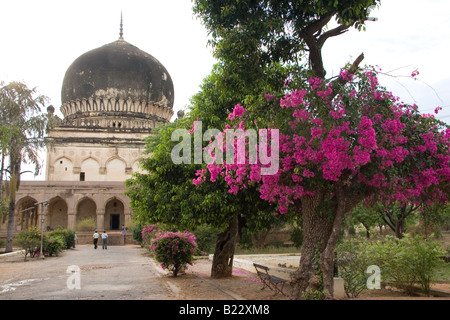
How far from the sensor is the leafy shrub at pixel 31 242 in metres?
17.3

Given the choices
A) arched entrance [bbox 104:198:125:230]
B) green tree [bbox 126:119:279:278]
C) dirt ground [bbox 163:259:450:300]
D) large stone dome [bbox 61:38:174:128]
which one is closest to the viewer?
dirt ground [bbox 163:259:450:300]

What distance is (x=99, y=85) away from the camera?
3838 cm

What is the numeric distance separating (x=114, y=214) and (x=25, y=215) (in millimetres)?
7248

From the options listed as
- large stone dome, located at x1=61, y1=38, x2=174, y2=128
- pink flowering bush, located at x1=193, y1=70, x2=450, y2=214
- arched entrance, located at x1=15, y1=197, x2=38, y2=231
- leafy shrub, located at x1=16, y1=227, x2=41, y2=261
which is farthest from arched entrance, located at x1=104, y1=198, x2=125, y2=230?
pink flowering bush, located at x1=193, y1=70, x2=450, y2=214

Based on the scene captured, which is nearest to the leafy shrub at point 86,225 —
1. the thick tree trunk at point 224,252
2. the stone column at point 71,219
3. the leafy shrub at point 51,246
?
the stone column at point 71,219

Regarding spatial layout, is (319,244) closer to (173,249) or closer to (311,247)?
(311,247)

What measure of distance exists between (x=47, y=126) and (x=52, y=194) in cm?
1358

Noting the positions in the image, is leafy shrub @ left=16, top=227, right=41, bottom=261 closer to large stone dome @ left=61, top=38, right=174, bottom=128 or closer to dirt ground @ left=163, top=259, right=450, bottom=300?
dirt ground @ left=163, top=259, right=450, bottom=300

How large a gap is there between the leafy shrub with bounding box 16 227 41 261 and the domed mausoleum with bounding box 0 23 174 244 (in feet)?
41.8

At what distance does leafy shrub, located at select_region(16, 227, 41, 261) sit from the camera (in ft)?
56.8

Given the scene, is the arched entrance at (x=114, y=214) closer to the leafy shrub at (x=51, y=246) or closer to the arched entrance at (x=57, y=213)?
the arched entrance at (x=57, y=213)

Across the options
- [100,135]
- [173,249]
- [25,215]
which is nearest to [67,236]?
[25,215]

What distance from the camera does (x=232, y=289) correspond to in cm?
889
